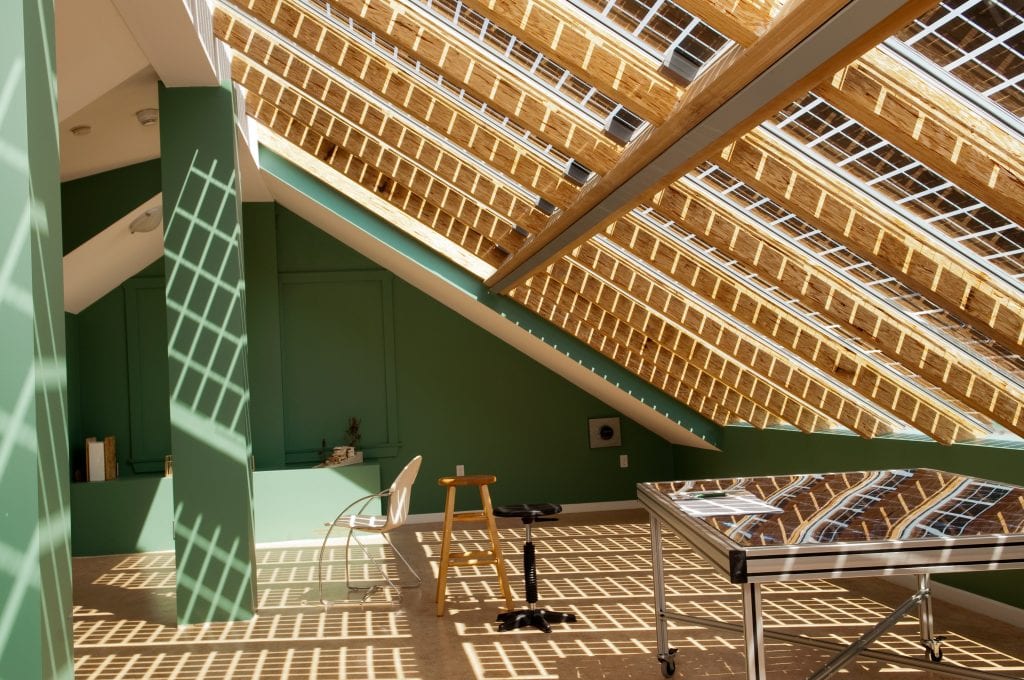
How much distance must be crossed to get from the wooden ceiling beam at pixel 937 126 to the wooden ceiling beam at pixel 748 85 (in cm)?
24

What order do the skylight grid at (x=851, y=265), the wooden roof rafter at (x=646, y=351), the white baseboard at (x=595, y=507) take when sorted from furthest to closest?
1. the white baseboard at (x=595, y=507)
2. the wooden roof rafter at (x=646, y=351)
3. the skylight grid at (x=851, y=265)

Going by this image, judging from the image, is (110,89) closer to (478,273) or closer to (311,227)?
(478,273)

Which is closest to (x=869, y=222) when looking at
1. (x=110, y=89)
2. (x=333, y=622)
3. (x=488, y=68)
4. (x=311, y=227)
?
(x=488, y=68)

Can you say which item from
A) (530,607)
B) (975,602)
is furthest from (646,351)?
(975,602)

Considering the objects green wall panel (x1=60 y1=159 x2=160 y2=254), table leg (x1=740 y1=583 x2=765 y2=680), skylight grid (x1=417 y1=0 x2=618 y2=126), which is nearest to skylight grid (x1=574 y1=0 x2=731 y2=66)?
skylight grid (x1=417 y1=0 x2=618 y2=126)

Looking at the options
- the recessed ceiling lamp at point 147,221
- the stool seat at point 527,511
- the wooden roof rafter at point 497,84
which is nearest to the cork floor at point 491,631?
the stool seat at point 527,511

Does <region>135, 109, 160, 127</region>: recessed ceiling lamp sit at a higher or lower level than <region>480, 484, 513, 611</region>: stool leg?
higher

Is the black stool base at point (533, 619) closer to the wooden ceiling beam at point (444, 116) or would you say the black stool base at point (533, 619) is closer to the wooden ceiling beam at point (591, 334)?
the wooden ceiling beam at point (444, 116)

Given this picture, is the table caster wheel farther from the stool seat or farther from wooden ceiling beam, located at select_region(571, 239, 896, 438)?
wooden ceiling beam, located at select_region(571, 239, 896, 438)

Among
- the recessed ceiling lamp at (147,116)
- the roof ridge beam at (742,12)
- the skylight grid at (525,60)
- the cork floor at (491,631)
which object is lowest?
the cork floor at (491,631)

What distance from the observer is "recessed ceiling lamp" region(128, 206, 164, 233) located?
7.77 m

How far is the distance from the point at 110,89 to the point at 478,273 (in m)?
3.33

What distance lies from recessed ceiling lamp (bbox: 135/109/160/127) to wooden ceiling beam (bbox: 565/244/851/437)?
2.78 m

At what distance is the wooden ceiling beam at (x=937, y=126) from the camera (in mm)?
2994
